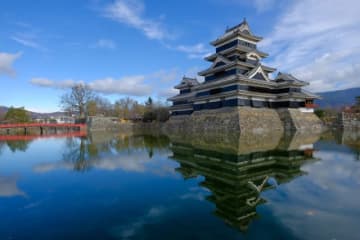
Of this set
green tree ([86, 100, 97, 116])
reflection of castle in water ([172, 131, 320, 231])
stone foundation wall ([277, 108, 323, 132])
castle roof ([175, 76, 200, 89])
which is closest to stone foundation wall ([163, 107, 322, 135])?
stone foundation wall ([277, 108, 323, 132])

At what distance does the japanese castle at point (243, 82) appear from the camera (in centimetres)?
2381

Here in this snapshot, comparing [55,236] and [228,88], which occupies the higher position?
[228,88]

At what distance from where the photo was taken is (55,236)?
3.14 metres

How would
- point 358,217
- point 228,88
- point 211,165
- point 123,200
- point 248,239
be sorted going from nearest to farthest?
point 248,239, point 358,217, point 123,200, point 211,165, point 228,88

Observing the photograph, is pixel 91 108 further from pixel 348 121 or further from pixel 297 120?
pixel 348 121

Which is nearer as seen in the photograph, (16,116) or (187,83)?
(187,83)

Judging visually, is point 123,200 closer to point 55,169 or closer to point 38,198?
point 38,198

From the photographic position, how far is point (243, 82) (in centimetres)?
2350

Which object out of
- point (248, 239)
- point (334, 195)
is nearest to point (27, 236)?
point (248, 239)

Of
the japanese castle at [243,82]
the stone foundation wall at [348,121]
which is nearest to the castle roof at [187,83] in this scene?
the japanese castle at [243,82]

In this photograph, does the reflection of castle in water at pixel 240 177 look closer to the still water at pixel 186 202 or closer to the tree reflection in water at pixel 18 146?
the still water at pixel 186 202

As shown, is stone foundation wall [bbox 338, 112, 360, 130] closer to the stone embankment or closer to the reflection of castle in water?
the stone embankment

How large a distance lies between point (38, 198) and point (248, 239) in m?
4.64

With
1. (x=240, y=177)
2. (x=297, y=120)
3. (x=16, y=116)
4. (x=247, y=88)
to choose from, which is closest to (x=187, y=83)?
(x=247, y=88)
